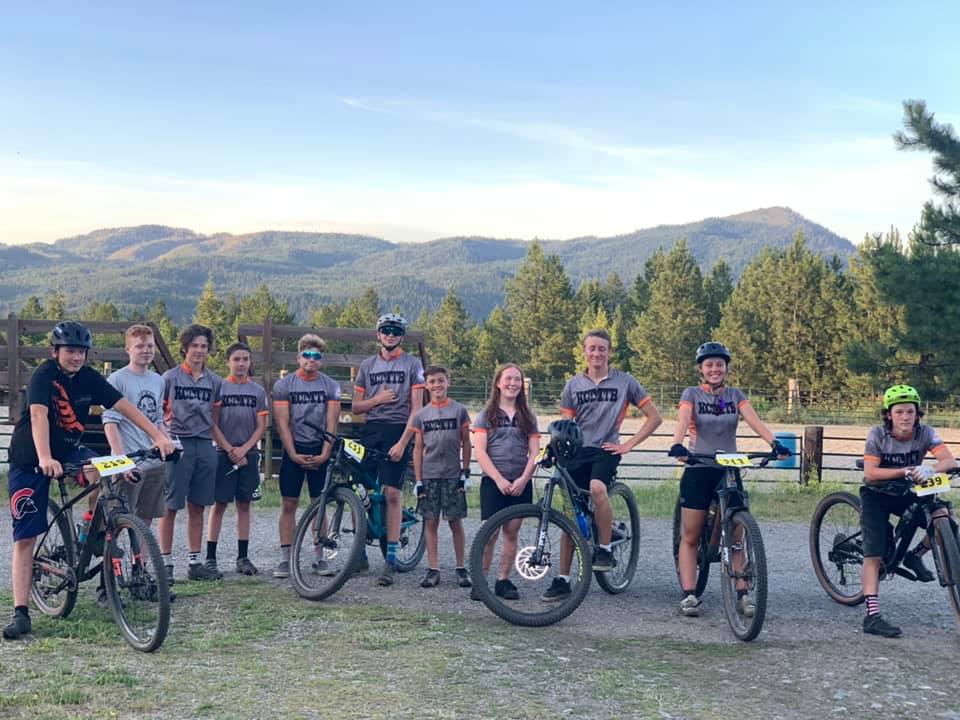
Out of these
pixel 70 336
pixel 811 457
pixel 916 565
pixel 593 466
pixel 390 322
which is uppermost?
pixel 390 322

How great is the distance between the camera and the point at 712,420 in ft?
22.7

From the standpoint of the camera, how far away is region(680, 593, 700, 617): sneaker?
685 cm

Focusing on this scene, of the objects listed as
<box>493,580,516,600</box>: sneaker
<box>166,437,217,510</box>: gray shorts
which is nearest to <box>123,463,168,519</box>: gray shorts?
<box>166,437,217,510</box>: gray shorts

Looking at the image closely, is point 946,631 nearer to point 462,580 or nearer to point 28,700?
point 462,580

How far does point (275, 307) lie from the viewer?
234 feet

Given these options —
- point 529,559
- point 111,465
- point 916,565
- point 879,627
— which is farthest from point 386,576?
point 916,565

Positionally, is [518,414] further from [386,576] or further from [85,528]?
[85,528]

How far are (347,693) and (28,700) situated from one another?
1.42 metres

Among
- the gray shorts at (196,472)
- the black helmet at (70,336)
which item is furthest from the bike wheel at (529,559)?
the black helmet at (70,336)

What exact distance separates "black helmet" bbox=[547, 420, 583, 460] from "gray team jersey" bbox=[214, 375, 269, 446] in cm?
239

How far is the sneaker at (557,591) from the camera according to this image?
6766 mm

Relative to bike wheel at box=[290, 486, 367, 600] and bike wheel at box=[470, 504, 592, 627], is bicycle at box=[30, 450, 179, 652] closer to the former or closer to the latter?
bike wheel at box=[290, 486, 367, 600]

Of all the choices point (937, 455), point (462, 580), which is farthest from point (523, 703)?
point (937, 455)

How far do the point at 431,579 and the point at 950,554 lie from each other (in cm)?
347
